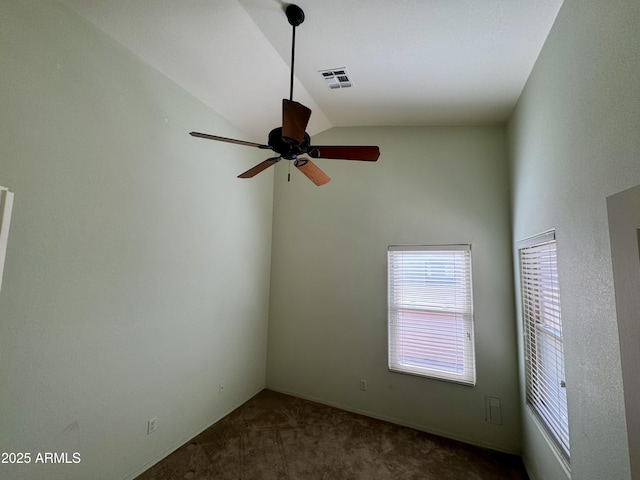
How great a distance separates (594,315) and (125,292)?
295cm

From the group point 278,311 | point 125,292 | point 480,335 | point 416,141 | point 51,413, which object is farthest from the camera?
point 278,311

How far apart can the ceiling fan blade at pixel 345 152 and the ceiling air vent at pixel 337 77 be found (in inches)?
41.2

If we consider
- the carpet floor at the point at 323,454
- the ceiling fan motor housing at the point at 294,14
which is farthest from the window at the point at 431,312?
the ceiling fan motor housing at the point at 294,14

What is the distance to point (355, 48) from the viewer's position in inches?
83.0

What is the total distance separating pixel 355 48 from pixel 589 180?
68.3 inches

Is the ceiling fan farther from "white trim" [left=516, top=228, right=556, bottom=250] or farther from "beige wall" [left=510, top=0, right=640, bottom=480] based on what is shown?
"white trim" [left=516, top=228, right=556, bottom=250]

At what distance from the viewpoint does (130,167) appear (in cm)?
220

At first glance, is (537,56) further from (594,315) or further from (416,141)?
(594,315)

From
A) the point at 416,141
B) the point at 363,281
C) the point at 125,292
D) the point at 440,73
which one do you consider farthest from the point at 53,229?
the point at 416,141

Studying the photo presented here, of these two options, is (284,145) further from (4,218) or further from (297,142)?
(4,218)

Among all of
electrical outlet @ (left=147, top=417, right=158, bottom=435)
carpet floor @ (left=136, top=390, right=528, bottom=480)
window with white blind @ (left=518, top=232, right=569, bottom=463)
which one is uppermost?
window with white blind @ (left=518, top=232, right=569, bottom=463)

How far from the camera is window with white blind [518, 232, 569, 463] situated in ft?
6.00

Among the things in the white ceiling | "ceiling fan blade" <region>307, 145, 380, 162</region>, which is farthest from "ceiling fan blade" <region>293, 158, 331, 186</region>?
the white ceiling

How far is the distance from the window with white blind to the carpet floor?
78 centimetres
